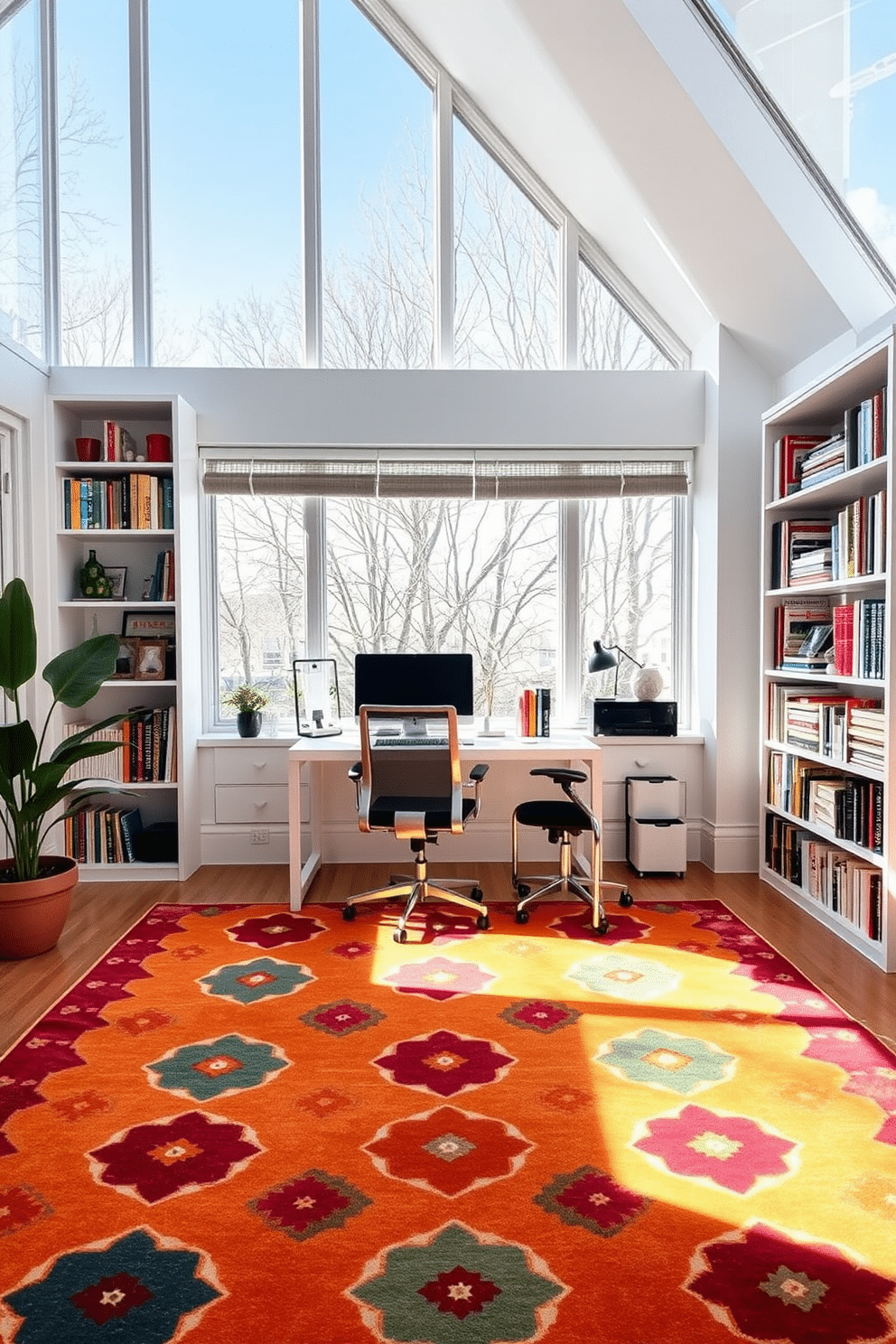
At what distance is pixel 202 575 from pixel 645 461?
8.26ft

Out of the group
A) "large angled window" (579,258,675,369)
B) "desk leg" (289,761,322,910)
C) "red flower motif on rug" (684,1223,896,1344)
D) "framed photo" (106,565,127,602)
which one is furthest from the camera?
"large angled window" (579,258,675,369)

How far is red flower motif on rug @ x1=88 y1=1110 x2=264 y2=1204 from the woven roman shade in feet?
10.8

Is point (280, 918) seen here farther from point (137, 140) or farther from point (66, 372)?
point (137, 140)

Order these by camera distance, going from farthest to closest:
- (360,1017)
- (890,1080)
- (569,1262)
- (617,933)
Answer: (617,933)
(360,1017)
(890,1080)
(569,1262)

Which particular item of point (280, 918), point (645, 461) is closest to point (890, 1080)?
point (280, 918)

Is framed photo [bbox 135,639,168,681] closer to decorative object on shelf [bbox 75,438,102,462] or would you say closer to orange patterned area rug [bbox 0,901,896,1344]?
decorative object on shelf [bbox 75,438,102,462]

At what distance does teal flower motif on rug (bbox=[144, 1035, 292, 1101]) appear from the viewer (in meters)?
2.40

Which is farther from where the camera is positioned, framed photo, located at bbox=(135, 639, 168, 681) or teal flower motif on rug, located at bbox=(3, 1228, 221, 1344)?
framed photo, located at bbox=(135, 639, 168, 681)

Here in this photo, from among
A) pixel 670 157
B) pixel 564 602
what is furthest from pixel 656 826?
pixel 670 157

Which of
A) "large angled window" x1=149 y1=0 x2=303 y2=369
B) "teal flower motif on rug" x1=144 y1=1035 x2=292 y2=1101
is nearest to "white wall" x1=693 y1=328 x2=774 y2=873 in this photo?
"large angled window" x1=149 y1=0 x2=303 y2=369

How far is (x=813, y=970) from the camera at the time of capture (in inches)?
128

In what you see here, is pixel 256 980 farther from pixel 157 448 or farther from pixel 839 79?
pixel 839 79

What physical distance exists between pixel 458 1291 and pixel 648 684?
11.5 ft

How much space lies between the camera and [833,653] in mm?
3842
